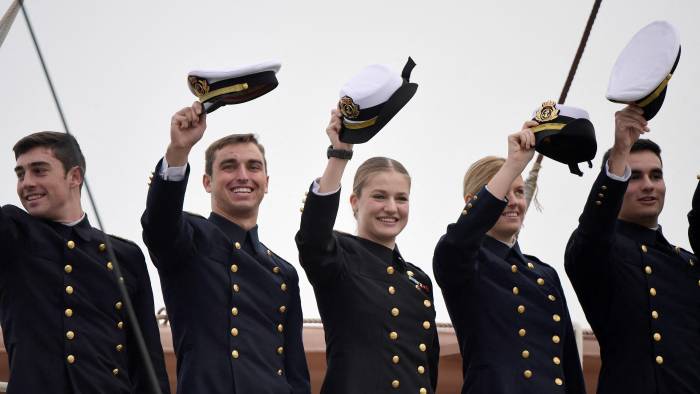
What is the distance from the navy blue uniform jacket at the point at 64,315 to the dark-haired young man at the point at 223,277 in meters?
0.14

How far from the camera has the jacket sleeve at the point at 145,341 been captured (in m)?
3.28

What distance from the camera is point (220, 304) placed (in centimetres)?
326

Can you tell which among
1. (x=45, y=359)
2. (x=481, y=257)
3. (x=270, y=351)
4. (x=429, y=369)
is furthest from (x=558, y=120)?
(x=45, y=359)

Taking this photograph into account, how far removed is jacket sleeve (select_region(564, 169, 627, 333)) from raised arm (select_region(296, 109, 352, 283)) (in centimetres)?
76

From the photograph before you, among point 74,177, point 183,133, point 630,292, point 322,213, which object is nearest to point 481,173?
point 630,292

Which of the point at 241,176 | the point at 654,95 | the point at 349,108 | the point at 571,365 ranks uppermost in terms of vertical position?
the point at 349,108

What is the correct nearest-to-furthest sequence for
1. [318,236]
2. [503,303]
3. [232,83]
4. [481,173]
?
[232,83], [318,236], [503,303], [481,173]

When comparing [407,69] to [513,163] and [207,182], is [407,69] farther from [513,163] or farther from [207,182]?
[207,182]

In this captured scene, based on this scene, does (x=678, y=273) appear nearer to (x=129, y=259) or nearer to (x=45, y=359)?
(x=129, y=259)

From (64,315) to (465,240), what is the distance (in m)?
1.08

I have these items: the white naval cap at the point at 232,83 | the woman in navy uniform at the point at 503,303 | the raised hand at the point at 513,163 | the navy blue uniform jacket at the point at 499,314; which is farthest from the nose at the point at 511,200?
the white naval cap at the point at 232,83

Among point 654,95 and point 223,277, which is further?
point 654,95

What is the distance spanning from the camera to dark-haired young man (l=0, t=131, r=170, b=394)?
10.0 feet

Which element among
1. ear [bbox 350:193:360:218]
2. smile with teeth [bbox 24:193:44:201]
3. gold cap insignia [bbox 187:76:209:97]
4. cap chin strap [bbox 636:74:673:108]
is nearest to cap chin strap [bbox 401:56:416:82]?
ear [bbox 350:193:360:218]
